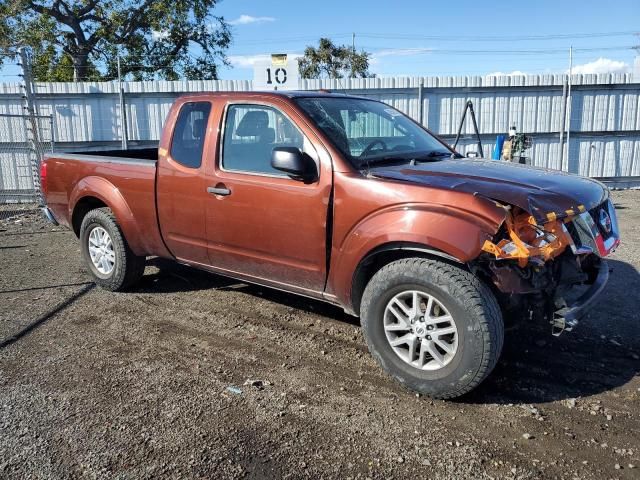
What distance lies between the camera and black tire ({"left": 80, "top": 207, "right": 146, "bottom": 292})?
5457mm

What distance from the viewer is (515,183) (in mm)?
3525

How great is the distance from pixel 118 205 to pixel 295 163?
7.71 ft

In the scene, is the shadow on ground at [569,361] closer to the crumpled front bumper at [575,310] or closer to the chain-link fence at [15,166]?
the crumpled front bumper at [575,310]

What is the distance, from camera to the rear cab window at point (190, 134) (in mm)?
4695

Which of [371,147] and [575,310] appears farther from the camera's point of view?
[371,147]

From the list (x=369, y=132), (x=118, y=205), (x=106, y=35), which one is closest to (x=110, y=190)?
(x=118, y=205)

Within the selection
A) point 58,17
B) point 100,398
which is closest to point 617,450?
point 100,398

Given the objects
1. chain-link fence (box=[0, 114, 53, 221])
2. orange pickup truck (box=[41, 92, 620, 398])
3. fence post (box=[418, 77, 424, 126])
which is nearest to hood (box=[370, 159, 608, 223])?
orange pickup truck (box=[41, 92, 620, 398])

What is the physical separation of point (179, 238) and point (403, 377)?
7.83ft

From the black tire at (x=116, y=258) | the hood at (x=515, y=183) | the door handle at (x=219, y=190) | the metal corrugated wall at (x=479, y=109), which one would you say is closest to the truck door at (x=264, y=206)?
the door handle at (x=219, y=190)

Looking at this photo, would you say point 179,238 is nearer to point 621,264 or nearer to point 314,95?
point 314,95

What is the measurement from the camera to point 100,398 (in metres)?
3.53

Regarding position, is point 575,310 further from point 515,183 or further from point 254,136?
point 254,136

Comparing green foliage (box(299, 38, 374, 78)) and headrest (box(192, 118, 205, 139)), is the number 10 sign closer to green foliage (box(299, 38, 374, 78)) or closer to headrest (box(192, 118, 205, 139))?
headrest (box(192, 118, 205, 139))
